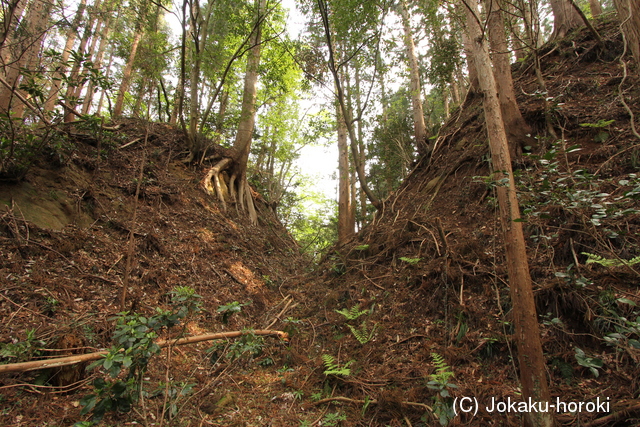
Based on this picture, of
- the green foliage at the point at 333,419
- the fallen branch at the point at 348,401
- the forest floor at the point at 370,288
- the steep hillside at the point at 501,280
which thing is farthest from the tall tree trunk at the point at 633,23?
the green foliage at the point at 333,419

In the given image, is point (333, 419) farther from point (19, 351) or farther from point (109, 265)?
point (109, 265)

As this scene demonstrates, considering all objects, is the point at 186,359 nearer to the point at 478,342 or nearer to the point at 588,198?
the point at 478,342

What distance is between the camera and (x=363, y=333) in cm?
410

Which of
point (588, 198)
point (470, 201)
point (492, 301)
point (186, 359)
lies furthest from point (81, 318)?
point (470, 201)

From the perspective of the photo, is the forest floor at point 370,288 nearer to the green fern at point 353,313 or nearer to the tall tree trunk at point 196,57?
the green fern at point 353,313

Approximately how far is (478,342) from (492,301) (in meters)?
0.60

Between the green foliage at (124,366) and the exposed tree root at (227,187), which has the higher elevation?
the exposed tree root at (227,187)

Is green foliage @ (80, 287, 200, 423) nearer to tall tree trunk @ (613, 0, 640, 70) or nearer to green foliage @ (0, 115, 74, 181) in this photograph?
green foliage @ (0, 115, 74, 181)

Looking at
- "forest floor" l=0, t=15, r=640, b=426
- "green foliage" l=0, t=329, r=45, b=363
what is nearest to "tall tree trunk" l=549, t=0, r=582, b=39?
"forest floor" l=0, t=15, r=640, b=426

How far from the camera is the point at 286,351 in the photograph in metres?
4.32

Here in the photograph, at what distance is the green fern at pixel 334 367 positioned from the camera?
11.0 ft

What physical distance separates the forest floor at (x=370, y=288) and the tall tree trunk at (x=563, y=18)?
3.00ft

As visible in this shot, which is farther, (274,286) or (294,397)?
(274,286)

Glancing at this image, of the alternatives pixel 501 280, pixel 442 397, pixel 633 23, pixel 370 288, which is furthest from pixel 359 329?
pixel 633 23
